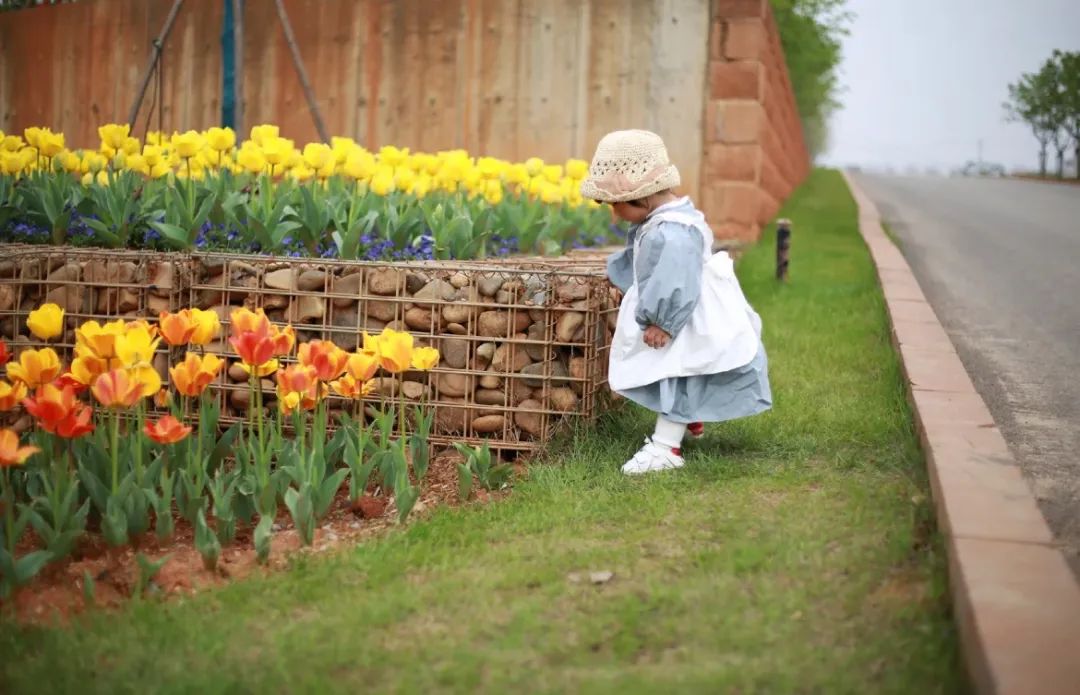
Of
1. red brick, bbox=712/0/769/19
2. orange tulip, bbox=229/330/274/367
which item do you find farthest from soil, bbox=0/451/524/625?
red brick, bbox=712/0/769/19

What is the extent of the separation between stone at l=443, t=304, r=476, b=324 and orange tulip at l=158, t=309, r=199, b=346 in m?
1.12

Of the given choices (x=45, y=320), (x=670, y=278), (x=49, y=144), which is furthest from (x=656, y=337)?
(x=49, y=144)

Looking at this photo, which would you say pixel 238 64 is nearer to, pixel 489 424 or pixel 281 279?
pixel 281 279

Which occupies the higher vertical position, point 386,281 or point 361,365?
point 386,281

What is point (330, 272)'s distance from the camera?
4422mm

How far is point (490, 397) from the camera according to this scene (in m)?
4.35

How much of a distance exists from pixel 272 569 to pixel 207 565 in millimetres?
170

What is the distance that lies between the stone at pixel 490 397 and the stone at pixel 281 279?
795 mm

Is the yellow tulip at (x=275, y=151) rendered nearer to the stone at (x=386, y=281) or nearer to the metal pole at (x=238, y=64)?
the stone at (x=386, y=281)

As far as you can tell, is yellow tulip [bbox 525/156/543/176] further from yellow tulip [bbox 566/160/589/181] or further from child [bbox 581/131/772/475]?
child [bbox 581/131/772/475]

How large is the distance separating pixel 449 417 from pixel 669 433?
84 cm

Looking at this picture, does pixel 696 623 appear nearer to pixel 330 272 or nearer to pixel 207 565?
pixel 207 565

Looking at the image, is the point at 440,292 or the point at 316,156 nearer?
the point at 440,292

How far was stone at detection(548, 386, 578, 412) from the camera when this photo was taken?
429 centimetres
